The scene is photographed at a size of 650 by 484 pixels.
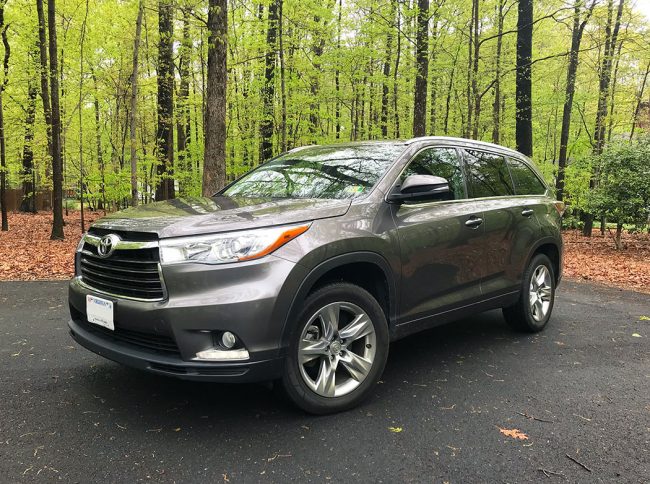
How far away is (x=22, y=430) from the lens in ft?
8.50

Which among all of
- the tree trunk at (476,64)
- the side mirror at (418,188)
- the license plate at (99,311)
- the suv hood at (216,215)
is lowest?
the license plate at (99,311)

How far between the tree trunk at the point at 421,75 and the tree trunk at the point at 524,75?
3.03 metres

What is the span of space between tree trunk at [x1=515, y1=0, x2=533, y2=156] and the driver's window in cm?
1016

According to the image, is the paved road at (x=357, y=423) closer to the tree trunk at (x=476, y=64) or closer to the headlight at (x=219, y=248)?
the headlight at (x=219, y=248)

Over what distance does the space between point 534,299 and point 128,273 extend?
12.8 ft

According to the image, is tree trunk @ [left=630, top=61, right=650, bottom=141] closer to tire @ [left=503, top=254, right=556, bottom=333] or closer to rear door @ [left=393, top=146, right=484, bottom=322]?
tire @ [left=503, top=254, right=556, bottom=333]

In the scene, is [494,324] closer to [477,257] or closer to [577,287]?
[477,257]

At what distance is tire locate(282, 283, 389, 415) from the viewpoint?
8.64 feet

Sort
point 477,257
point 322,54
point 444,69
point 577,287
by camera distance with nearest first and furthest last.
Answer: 1. point 477,257
2. point 577,287
3. point 322,54
4. point 444,69

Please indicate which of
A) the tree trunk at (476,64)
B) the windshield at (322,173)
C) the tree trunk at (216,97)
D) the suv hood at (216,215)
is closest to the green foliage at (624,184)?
the tree trunk at (476,64)

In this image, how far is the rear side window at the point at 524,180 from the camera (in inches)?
181

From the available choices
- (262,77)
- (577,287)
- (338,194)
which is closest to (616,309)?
(577,287)

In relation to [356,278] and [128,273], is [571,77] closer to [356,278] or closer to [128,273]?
[356,278]

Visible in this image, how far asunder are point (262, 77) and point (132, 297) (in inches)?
465
